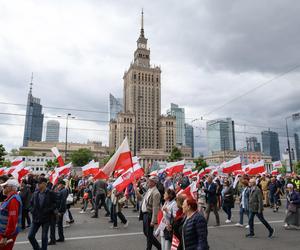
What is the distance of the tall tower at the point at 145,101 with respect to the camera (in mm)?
123625

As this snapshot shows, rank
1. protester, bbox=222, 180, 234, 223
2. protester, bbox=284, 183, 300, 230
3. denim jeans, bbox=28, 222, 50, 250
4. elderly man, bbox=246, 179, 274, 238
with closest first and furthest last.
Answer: denim jeans, bbox=28, 222, 50, 250
elderly man, bbox=246, 179, 274, 238
protester, bbox=284, 183, 300, 230
protester, bbox=222, 180, 234, 223

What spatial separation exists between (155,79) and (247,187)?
12146 centimetres

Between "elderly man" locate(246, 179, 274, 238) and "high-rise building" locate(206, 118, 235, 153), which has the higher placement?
"high-rise building" locate(206, 118, 235, 153)

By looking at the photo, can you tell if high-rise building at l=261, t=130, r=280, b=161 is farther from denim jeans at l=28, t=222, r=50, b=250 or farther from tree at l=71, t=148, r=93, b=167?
tree at l=71, t=148, r=93, b=167

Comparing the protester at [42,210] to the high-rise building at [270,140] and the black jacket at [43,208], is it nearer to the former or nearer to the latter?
the black jacket at [43,208]

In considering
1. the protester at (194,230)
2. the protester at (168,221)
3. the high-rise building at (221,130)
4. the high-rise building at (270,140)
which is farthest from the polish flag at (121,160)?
the high-rise building at (270,140)

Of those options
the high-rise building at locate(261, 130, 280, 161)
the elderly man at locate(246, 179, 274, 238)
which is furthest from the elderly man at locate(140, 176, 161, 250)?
the high-rise building at locate(261, 130, 280, 161)

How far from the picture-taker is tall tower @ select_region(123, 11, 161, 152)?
124 metres

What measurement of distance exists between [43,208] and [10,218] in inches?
66.4

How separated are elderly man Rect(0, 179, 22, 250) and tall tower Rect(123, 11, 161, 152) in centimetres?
11576

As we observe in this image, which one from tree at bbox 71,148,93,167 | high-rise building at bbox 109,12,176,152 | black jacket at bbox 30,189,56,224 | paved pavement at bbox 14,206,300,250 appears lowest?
paved pavement at bbox 14,206,300,250

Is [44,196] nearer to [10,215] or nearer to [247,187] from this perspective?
[10,215]

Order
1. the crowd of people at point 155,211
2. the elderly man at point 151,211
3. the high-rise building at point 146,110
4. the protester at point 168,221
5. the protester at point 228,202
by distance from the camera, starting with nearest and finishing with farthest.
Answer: the crowd of people at point 155,211, the protester at point 168,221, the elderly man at point 151,211, the protester at point 228,202, the high-rise building at point 146,110

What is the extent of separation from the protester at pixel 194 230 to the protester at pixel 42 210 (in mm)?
3729
